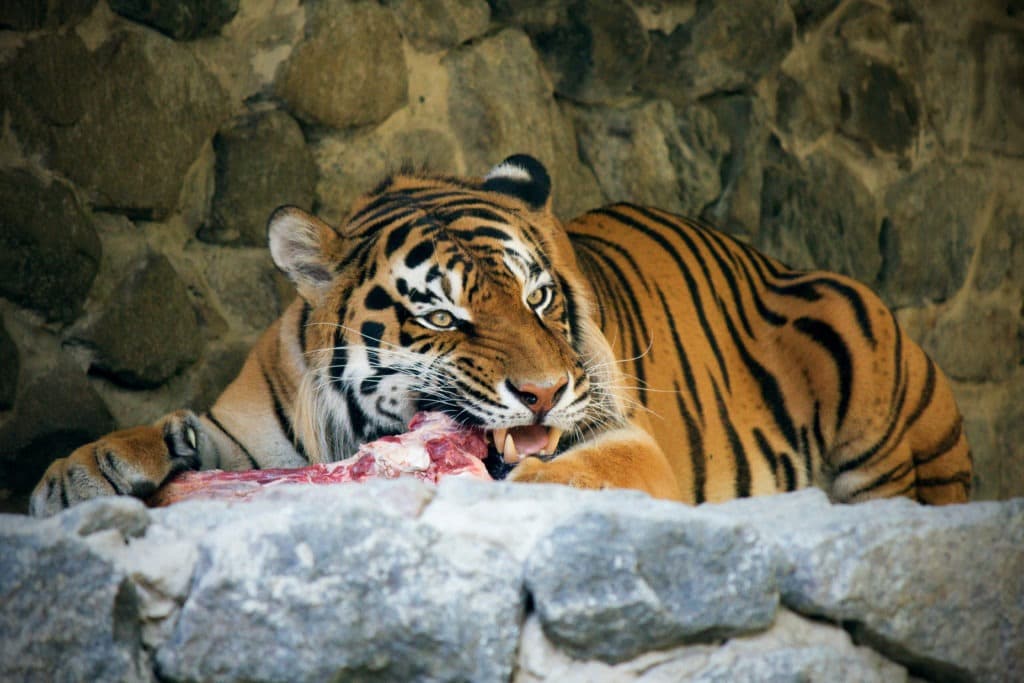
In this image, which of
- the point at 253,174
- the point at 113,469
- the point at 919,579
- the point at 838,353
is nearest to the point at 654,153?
the point at 838,353

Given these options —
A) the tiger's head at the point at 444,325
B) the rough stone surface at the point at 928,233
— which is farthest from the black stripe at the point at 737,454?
the rough stone surface at the point at 928,233

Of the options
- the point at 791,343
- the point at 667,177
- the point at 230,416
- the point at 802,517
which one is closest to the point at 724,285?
the point at 791,343

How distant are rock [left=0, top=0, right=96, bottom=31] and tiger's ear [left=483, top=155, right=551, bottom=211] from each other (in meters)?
1.15

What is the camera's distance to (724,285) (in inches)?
161

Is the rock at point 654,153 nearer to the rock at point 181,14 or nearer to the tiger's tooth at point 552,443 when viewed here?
the rock at point 181,14

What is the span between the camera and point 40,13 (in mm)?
3193

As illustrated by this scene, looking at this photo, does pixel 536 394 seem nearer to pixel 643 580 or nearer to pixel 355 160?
pixel 643 580

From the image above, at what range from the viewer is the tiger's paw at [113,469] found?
2.67m

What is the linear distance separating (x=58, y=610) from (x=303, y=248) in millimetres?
1396

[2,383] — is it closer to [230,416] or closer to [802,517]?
[230,416]

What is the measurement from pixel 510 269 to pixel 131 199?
3.81ft

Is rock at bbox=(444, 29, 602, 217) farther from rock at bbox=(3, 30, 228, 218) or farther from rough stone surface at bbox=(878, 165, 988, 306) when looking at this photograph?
rough stone surface at bbox=(878, 165, 988, 306)

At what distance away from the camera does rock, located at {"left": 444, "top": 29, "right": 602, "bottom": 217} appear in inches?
165

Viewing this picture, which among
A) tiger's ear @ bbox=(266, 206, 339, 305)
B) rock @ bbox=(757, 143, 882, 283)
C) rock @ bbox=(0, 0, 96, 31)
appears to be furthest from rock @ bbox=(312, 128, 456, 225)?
rock @ bbox=(757, 143, 882, 283)
